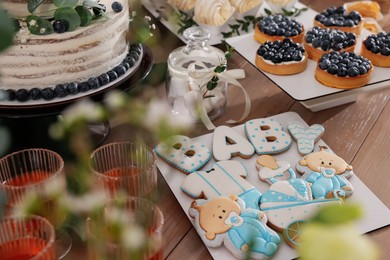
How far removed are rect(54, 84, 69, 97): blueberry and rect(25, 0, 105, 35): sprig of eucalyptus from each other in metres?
0.10

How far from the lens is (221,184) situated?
0.92m

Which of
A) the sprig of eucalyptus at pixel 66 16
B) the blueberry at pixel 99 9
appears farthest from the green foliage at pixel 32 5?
the blueberry at pixel 99 9

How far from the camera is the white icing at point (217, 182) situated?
35.7 inches

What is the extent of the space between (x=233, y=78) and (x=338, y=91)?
23 cm

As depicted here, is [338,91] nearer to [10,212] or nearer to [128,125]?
[128,125]

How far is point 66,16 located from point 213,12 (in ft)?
1.80

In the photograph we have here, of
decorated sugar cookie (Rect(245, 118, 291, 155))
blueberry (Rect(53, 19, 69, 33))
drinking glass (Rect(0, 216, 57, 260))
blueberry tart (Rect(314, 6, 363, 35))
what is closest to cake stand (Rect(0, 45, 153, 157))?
blueberry (Rect(53, 19, 69, 33))

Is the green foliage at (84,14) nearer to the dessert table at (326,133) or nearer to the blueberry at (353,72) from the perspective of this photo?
the dessert table at (326,133)

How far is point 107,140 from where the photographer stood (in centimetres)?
109

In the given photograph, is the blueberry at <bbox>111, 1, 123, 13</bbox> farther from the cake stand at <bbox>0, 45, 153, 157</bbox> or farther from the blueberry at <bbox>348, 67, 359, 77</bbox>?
the blueberry at <bbox>348, 67, 359, 77</bbox>

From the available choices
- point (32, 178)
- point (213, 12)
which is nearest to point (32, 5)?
point (32, 178)

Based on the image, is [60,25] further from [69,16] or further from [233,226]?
[233,226]

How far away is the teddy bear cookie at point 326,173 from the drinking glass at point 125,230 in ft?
1.30

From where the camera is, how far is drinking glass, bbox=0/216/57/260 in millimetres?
550
